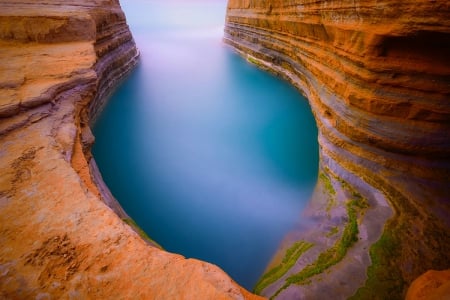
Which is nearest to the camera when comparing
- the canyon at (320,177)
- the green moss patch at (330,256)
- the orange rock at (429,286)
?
the canyon at (320,177)

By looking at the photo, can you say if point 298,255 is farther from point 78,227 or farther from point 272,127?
point 272,127

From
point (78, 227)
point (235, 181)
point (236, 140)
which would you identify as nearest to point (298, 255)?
point (235, 181)

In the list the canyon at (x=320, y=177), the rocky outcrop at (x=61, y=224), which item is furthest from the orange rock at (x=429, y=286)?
the rocky outcrop at (x=61, y=224)

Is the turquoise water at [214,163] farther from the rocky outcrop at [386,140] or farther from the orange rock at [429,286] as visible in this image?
the orange rock at [429,286]

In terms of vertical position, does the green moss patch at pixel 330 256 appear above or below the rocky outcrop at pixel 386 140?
below

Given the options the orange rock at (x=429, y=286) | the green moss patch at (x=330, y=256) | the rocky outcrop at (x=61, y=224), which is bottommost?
the green moss patch at (x=330, y=256)

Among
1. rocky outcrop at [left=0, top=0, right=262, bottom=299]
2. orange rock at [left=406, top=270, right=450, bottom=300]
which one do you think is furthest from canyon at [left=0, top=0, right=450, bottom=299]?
orange rock at [left=406, top=270, right=450, bottom=300]
